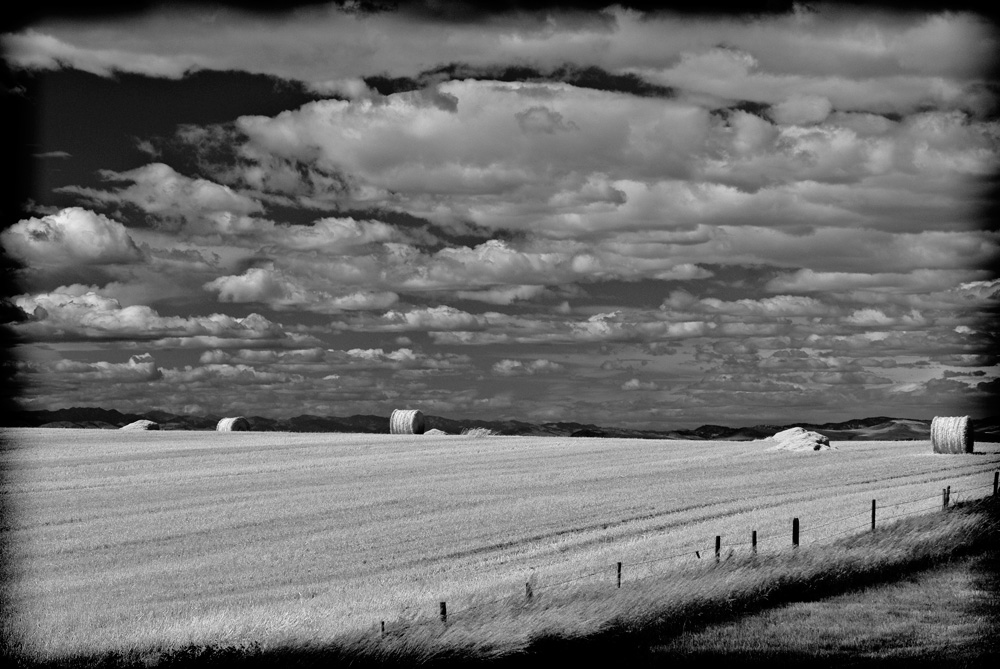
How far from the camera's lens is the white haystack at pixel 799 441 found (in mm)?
50500

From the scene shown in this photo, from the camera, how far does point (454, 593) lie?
1695 cm

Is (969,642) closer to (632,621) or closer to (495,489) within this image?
(632,621)

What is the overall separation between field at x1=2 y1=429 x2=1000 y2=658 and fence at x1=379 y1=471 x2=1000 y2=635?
19 cm

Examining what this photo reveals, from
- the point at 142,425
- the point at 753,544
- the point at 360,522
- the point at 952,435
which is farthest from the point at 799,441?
the point at 142,425

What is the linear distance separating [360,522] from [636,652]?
46.8 ft

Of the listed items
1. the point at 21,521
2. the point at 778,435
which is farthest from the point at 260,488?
the point at 778,435

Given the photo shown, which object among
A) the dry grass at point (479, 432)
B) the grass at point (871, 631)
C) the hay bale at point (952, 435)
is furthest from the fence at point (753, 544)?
the dry grass at point (479, 432)

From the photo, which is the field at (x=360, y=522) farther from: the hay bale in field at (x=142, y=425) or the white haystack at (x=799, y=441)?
the hay bale in field at (x=142, y=425)

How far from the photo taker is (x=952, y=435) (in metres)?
47.3

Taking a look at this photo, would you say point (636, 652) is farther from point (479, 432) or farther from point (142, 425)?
point (142, 425)

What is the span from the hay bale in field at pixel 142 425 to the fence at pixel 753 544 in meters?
44.5

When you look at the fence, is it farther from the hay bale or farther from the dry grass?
the dry grass

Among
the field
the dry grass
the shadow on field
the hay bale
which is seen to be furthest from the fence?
the dry grass

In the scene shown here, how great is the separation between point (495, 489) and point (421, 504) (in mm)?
4300
